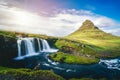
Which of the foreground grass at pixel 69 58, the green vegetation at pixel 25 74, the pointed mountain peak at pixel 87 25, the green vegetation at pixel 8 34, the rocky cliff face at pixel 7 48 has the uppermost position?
the pointed mountain peak at pixel 87 25

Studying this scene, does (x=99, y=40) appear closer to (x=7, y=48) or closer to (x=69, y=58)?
(x=69, y=58)

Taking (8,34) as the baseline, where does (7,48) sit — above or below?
below

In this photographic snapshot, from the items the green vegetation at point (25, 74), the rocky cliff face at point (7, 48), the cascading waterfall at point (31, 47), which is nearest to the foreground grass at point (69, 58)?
Result: the cascading waterfall at point (31, 47)

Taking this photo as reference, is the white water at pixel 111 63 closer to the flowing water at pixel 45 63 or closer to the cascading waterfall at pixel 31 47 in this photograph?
the flowing water at pixel 45 63

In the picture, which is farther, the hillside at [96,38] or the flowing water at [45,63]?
the hillside at [96,38]

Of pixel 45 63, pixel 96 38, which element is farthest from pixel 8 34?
pixel 96 38

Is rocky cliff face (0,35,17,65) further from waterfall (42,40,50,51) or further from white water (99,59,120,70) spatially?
white water (99,59,120,70)

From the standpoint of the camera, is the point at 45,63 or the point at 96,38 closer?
the point at 45,63

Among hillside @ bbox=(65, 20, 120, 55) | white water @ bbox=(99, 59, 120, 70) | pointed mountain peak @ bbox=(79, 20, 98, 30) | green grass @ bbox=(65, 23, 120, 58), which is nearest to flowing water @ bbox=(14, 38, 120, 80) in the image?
white water @ bbox=(99, 59, 120, 70)
